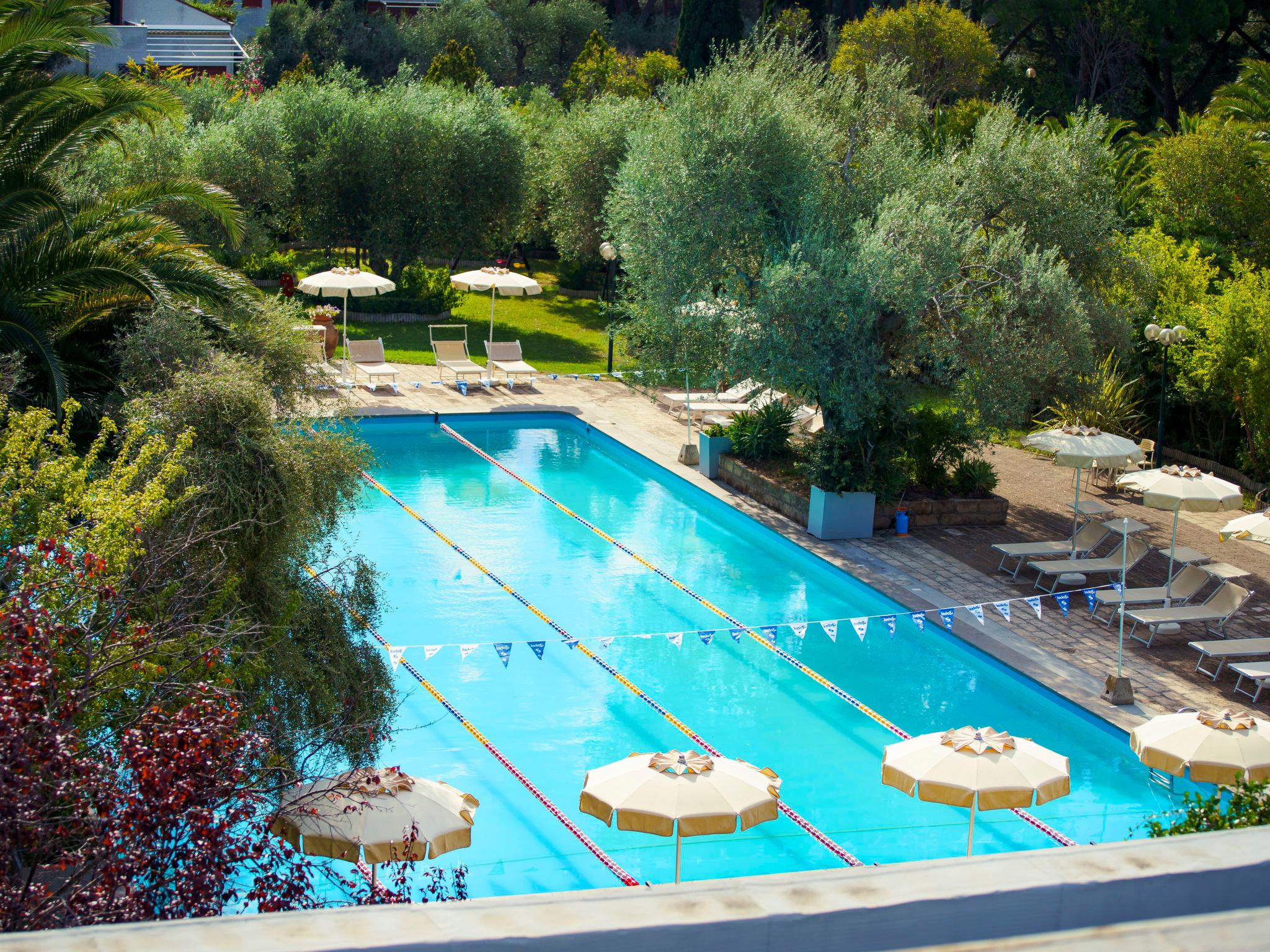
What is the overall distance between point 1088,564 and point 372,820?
10580 millimetres

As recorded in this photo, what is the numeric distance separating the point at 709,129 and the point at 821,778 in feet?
33.0

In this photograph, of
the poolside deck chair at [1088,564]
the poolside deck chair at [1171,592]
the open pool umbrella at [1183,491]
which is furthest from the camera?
the poolside deck chair at [1088,564]

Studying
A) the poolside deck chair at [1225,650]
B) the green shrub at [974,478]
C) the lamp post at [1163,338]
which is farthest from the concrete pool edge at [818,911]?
the lamp post at [1163,338]

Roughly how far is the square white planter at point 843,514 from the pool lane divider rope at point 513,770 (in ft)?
21.9

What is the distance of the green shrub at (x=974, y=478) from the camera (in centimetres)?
1867

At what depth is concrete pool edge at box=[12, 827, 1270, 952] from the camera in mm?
2846

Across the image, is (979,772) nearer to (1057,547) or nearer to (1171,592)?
(1171,592)

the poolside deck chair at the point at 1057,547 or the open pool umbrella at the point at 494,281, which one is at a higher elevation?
the open pool umbrella at the point at 494,281

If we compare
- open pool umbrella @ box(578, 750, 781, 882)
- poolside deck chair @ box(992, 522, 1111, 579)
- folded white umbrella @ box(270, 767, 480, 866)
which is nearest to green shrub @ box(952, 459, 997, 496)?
poolside deck chair @ box(992, 522, 1111, 579)

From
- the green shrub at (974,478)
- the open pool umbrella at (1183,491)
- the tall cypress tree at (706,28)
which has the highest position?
the tall cypress tree at (706,28)

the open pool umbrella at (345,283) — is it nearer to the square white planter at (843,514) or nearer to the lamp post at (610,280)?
the lamp post at (610,280)

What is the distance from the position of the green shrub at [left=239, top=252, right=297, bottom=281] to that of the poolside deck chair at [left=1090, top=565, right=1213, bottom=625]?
2190 cm

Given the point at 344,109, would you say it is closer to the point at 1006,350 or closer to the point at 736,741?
the point at 1006,350

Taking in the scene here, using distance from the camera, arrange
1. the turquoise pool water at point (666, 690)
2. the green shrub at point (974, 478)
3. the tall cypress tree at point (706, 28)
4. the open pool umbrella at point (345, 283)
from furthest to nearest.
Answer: the tall cypress tree at point (706, 28), the open pool umbrella at point (345, 283), the green shrub at point (974, 478), the turquoise pool water at point (666, 690)
